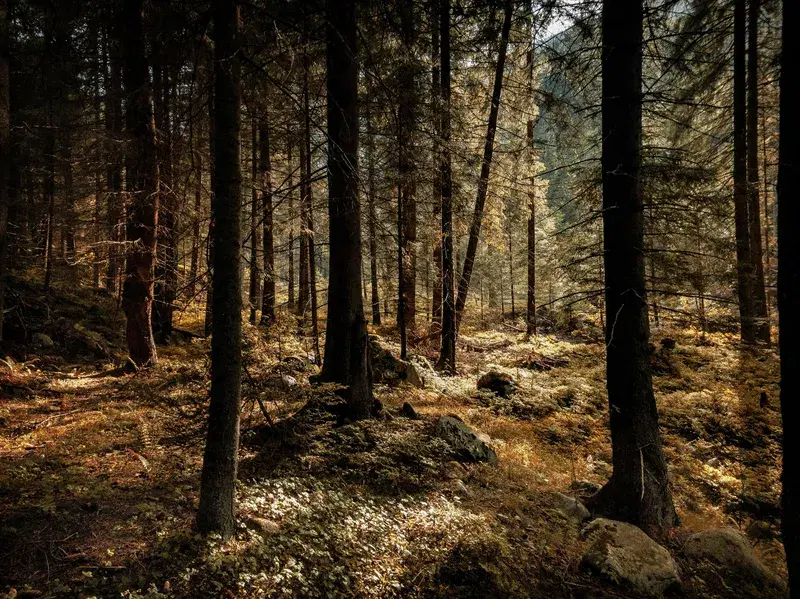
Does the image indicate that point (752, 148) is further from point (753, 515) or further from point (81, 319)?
point (81, 319)

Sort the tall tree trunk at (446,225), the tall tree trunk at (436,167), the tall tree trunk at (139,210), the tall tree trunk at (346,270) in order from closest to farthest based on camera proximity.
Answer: the tall tree trunk at (346,270) → the tall tree trunk at (139,210) → the tall tree trunk at (436,167) → the tall tree trunk at (446,225)

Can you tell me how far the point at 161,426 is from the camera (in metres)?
5.88

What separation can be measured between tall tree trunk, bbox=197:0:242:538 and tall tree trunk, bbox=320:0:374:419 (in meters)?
3.16

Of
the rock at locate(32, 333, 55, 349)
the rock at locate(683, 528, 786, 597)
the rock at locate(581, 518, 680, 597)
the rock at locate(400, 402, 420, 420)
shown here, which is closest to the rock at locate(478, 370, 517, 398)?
the rock at locate(400, 402, 420, 420)

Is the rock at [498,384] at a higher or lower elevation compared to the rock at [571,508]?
higher

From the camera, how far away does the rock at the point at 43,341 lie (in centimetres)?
895

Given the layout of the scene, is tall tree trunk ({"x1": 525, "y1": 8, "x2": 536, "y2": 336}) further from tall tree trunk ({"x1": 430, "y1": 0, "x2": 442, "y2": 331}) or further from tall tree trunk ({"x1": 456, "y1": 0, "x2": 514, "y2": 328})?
tall tree trunk ({"x1": 430, "y1": 0, "x2": 442, "y2": 331})

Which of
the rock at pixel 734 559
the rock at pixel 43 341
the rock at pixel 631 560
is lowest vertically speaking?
the rock at pixel 734 559

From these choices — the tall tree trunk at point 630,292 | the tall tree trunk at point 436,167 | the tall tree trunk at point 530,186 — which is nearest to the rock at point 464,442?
the tall tree trunk at point 630,292

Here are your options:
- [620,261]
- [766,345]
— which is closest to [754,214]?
[766,345]

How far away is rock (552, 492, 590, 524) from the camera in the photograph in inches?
216

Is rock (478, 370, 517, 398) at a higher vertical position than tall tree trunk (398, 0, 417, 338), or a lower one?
lower

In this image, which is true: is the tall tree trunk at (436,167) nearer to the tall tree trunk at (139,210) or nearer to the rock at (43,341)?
the tall tree trunk at (139,210)

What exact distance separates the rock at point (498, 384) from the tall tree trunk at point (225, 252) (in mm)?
8703
